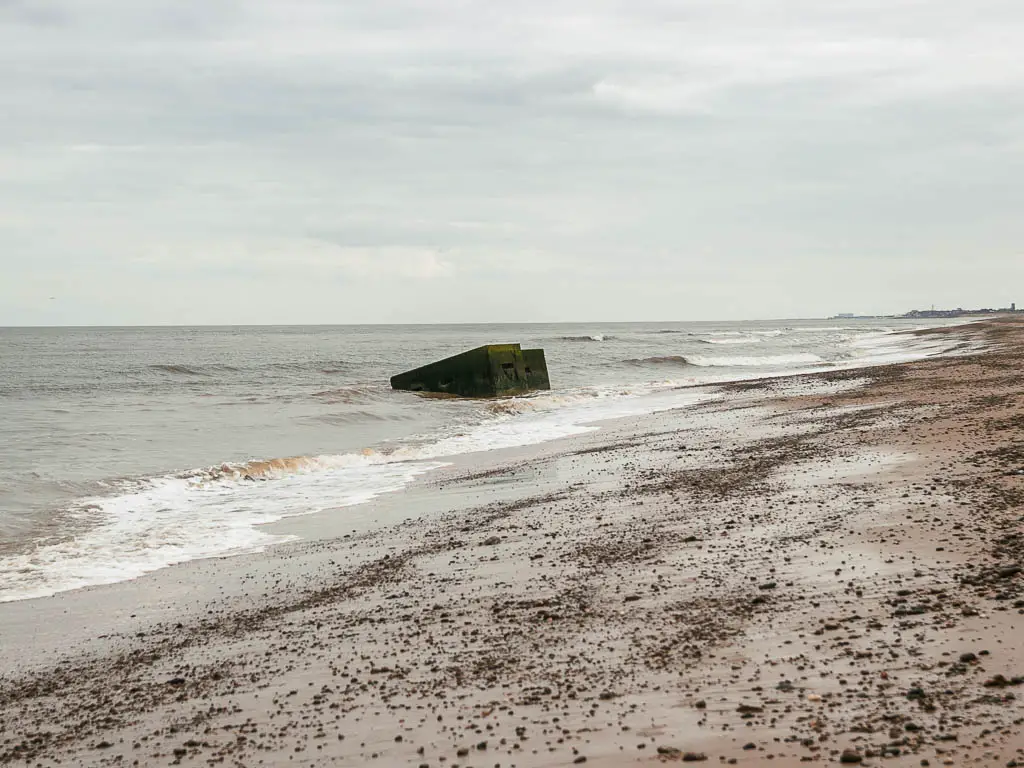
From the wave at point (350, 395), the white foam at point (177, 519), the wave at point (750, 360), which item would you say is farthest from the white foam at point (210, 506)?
the wave at point (750, 360)

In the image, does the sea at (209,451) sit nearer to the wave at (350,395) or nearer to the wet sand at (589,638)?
the wave at (350,395)

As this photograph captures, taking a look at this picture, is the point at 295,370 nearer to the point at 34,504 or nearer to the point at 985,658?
the point at 34,504

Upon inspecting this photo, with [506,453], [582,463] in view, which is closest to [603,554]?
[582,463]

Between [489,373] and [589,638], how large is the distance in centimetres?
2299

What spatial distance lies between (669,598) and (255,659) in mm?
2608

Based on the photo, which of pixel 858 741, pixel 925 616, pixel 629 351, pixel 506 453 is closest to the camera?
pixel 858 741

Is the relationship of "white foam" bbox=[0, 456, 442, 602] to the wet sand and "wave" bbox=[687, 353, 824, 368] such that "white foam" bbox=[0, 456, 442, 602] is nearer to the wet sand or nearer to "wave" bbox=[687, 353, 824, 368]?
the wet sand

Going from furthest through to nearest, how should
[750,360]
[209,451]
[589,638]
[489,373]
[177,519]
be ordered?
[750,360], [489,373], [209,451], [177,519], [589,638]

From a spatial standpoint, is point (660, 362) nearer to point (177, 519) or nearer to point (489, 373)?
point (489, 373)

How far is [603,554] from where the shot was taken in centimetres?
695

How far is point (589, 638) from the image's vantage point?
5.02 meters

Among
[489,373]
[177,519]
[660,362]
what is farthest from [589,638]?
[660,362]

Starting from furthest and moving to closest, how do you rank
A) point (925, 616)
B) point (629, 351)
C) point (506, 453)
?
point (629, 351) → point (506, 453) → point (925, 616)

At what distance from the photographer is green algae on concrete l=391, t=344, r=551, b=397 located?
91.9 feet
